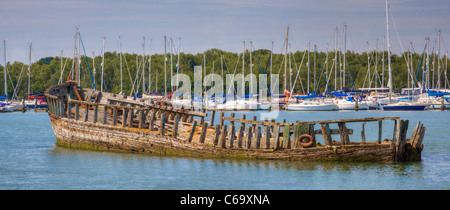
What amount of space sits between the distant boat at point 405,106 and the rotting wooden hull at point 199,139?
6437 cm

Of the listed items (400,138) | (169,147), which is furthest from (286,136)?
(169,147)

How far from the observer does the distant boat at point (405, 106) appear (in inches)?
3622

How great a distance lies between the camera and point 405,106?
91875mm

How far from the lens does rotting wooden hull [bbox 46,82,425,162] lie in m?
27.7

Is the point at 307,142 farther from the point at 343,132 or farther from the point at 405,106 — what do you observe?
the point at 405,106

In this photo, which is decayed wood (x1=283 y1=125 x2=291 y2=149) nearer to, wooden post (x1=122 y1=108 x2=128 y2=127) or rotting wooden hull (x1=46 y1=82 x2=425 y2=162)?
rotting wooden hull (x1=46 y1=82 x2=425 y2=162)

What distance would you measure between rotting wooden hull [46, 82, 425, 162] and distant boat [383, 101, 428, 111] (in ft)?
211

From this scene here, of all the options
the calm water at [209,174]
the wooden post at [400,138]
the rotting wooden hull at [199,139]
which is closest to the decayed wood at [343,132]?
the rotting wooden hull at [199,139]

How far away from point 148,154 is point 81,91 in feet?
33.3

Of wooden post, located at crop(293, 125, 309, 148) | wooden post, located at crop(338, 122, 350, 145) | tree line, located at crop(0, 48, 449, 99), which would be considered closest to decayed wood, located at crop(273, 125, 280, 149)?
wooden post, located at crop(293, 125, 309, 148)

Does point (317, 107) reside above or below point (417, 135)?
below

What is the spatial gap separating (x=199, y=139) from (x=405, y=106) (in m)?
67.7

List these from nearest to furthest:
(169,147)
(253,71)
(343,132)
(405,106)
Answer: (343,132) < (169,147) < (405,106) < (253,71)

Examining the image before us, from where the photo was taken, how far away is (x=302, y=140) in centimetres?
2805
